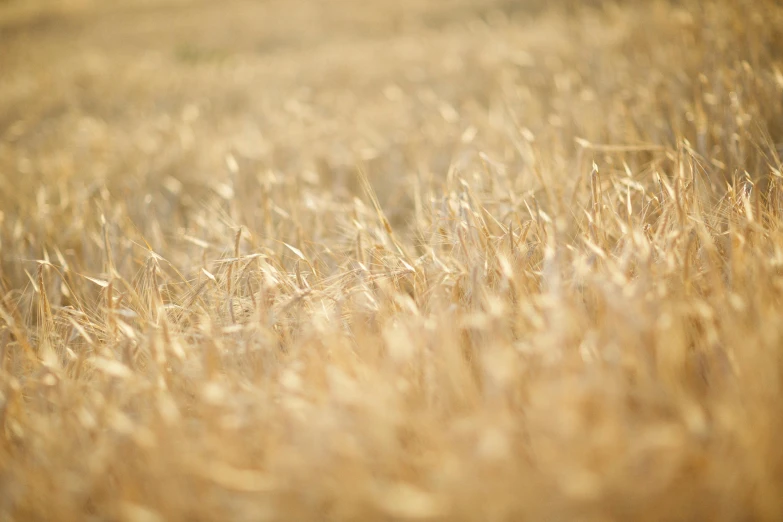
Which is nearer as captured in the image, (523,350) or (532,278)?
(523,350)

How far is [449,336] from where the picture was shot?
1.02m

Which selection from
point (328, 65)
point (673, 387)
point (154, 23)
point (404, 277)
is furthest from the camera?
point (154, 23)

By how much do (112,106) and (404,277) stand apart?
4.72 m

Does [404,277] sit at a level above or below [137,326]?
above

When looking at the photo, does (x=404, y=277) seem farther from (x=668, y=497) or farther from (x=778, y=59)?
(x=778, y=59)

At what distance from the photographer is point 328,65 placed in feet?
17.1

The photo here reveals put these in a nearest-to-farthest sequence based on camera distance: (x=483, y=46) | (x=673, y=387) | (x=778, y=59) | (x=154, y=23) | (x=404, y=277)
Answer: (x=673, y=387) < (x=404, y=277) < (x=778, y=59) < (x=483, y=46) < (x=154, y=23)

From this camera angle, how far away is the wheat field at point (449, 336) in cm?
81

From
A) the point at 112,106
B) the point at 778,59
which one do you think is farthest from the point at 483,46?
the point at 112,106

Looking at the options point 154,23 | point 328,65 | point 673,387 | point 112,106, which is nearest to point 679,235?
point 673,387

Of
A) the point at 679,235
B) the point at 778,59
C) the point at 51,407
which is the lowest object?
the point at 51,407

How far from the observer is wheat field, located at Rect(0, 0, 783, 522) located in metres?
0.81

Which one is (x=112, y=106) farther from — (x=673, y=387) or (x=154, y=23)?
(x=154, y=23)

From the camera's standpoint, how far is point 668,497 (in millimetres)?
777
